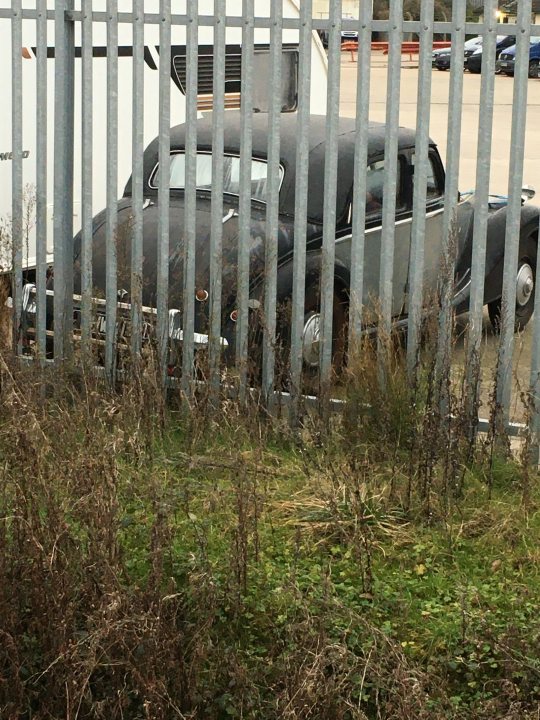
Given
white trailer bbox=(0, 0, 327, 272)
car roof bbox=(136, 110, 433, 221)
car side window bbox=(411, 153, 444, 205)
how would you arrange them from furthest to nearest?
1. white trailer bbox=(0, 0, 327, 272)
2. car side window bbox=(411, 153, 444, 205)
3. car roof bbox=(136, 110, 433, 221)

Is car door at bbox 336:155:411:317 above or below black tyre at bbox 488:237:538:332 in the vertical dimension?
above

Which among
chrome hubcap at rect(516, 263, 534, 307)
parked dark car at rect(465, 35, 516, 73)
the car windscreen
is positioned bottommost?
chrome hubcap at rect(516, 263, 534, 307)

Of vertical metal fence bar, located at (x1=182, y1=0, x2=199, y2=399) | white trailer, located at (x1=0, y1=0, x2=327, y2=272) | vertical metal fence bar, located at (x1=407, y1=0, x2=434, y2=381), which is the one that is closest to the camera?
vertical metal fence bar, located at (x1=407, y1=0, x2=434, y2=381)

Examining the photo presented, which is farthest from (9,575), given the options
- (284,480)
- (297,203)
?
(297,203)

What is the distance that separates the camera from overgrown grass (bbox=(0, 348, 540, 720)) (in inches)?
146

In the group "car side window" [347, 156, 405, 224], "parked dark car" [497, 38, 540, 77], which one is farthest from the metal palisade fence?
"parked dark car" [497, 38, 540, 77]

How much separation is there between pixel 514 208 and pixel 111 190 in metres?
2.11

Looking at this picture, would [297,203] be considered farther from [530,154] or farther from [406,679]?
[530,154]

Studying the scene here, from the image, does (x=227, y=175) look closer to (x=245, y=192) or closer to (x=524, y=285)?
(x=245, y=192)

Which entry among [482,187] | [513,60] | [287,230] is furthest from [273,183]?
[513,60]

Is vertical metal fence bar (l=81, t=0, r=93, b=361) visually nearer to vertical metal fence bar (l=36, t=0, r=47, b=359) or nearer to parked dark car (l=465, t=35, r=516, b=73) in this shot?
vertical metal fence bar (l=36, t=0, r=47, b=359)

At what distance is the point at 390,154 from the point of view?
19.4 ft

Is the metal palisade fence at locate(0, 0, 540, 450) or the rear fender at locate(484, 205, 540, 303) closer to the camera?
the metal palisade fence at locate(0, 0, 540, 450)

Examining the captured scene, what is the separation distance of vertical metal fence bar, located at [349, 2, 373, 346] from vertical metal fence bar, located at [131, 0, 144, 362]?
1.10 metres
